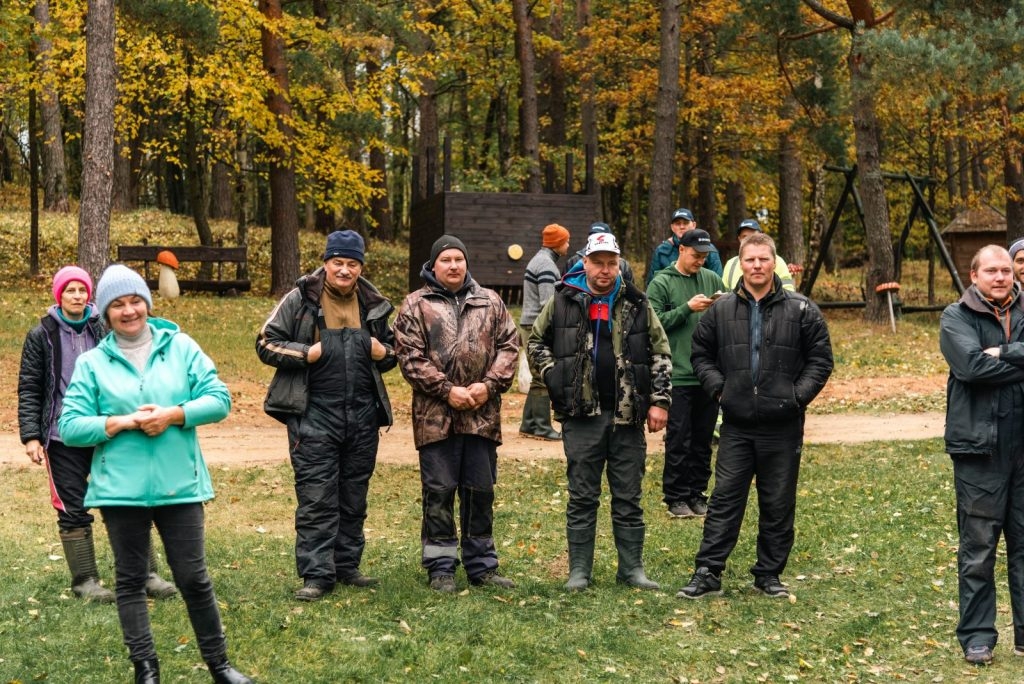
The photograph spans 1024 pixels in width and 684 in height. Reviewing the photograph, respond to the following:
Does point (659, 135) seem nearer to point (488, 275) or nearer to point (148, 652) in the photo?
point (488, 275)

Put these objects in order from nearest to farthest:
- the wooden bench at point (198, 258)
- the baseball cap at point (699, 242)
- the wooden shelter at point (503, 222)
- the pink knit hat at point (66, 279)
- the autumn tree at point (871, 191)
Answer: the pink knit hat at point (66, 279) → the baseball cap at point (699, 242) → the wooden shelter at point (503, 222) → the autumn tree at point (871, 191) → the wooden bench at point (198, 258)

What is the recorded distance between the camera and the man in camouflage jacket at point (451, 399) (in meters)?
6.86

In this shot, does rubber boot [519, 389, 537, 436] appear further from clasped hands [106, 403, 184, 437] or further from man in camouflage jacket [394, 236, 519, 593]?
clasped hands [106, 403, 184, 437]

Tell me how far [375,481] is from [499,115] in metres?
28.2

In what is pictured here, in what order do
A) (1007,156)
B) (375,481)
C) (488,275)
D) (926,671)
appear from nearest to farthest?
(926,671)
(375,481)
(488,275)
(1007,156)

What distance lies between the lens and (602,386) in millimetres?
7039

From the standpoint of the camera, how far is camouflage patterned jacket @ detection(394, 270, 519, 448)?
6.85 m

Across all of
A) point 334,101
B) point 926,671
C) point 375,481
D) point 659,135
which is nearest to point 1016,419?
point 926,671

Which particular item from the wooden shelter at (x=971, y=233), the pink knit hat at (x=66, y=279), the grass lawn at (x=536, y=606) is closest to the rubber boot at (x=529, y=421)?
the grass lawn at (x=536, y=606)

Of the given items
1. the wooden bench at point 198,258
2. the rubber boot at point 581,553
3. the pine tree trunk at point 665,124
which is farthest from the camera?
the wooden bench at point 198,258

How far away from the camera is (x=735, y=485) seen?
272 inches

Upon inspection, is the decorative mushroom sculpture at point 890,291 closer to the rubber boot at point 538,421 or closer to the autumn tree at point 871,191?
the autumn tree at point 871,191

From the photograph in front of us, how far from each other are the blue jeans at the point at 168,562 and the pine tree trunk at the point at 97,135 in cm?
1045

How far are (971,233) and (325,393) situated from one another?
27.5 m
